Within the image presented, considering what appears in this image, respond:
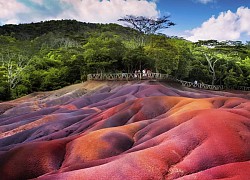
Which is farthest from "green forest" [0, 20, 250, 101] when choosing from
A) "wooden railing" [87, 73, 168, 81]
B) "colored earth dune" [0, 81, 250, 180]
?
"colored earth dune" [0, 81, 250, 180]


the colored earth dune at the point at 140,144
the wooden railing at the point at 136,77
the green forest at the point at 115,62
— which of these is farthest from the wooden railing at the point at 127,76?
the colored earth dune at the point at 140,144

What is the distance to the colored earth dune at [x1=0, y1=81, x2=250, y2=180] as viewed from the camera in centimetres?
2053

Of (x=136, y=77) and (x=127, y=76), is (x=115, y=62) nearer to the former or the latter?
(x=127, y=76)

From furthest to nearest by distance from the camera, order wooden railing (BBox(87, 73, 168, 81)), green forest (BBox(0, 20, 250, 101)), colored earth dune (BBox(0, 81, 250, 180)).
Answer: green forest (BBox(0, 20, 250, 101)), wooden railing (BBox(87, 73, 168, 81)), colored earth dune (BBox(0, 81, 250, 180))

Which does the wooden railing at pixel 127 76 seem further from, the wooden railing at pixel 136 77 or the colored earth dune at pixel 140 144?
the colored earth dune at pixel 140 144

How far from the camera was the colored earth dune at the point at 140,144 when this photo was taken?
20.5 meters

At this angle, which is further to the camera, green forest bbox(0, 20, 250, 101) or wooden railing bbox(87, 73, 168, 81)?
green forest bbox(0, 20, 250, 101)

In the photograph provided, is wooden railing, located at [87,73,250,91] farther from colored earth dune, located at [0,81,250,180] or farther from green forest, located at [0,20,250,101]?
colored earth dune, located at [0,81,250,180]

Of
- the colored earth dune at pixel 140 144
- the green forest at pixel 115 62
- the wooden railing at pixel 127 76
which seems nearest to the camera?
the colored earth dune at pixel 140 144

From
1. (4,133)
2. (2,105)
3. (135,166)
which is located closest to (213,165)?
(135,166)

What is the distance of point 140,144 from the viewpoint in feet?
86.2

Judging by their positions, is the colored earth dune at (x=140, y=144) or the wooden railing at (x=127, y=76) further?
the wooden railing at (x=127, y=76)

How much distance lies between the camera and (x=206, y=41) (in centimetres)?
8894

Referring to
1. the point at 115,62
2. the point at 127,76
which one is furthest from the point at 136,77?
the point at 115,62
